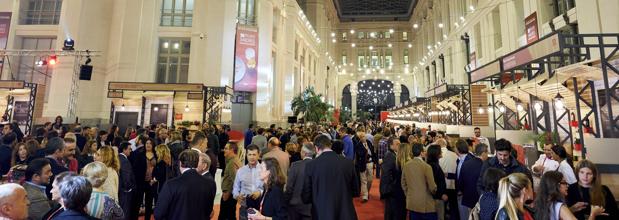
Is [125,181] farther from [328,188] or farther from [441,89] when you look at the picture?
[441,89]

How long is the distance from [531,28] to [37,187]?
54.1ft

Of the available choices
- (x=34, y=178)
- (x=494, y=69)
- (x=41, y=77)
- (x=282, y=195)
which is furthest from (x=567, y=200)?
(x=41, y=77)

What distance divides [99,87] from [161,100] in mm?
3661

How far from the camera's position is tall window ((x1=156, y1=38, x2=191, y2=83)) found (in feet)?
56.6

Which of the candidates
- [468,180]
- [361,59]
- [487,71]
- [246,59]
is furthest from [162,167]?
[361,59]

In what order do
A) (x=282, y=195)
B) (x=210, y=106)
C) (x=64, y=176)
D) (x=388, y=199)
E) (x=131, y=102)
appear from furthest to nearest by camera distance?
(x=131, y=102)
(x=210, y=106)
(x=388, y=199)
(x=282, y=195)
(x=64, y=176)

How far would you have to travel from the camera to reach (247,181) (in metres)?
3.39

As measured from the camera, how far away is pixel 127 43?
1631cm

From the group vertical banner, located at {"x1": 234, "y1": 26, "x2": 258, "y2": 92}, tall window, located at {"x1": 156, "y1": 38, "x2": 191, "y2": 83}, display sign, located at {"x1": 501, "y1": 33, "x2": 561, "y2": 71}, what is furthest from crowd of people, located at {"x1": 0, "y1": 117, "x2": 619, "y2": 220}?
tall window, located at {"x1": 156, "y1": 38, "x2": 191, "y2": 83}

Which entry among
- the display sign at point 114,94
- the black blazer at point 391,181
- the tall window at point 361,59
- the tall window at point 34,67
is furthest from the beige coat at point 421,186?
the tall window at point 361,59

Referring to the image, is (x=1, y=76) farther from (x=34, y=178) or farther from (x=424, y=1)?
(x=424, y=1)

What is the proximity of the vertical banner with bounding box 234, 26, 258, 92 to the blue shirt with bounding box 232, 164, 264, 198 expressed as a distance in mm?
14297

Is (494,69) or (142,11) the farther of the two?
(142,11)

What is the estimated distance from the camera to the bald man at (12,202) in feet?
5.56
